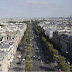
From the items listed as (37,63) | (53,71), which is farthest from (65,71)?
(37,63)

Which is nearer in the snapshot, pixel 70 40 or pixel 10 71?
pixel 10 71

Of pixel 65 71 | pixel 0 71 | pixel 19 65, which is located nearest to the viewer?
pixel 0 71

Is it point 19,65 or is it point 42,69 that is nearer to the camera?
point 42,69

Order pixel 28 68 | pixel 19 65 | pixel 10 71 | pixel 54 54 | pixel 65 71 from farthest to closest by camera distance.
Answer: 1. pixel 54 54
2. pixel 19 65
3. pixel 10 71
4. pixel 28 68
5. pixel 65 71

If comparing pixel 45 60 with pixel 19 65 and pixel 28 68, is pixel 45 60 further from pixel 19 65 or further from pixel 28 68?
pixel 28 68

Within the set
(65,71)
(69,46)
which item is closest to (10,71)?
(65,71)

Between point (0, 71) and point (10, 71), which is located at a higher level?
point (0, 71)

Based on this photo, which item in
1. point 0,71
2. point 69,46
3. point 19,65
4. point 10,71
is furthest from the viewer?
point 69,46

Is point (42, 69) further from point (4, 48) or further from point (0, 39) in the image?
point (0, 39)

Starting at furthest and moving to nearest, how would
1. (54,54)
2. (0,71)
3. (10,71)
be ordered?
(54,54) → (10,71) → (0,71)
